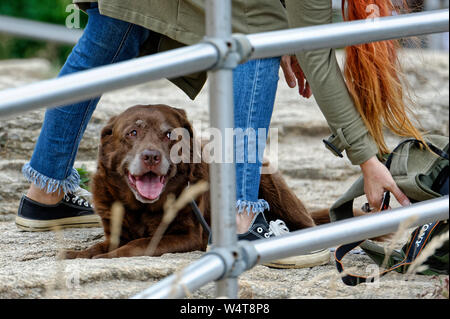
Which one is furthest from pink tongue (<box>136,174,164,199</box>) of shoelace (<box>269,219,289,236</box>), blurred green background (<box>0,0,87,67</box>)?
blurred green background (<box>0,0,87,67</box>)

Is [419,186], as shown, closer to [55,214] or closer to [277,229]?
[277,229]

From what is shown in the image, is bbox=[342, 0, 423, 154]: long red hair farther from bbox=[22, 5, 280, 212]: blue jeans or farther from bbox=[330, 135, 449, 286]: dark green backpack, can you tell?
bbox=[22, 5, 280, 212]: blue jeans

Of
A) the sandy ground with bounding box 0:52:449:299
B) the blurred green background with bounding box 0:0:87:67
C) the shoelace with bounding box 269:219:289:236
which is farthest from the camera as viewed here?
the blurred green background with bounding box 0:0:87:67

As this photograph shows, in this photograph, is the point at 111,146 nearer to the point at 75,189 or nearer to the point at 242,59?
the point at 75,189

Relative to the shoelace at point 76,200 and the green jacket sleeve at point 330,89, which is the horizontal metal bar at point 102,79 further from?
the shoelace at point 76,200

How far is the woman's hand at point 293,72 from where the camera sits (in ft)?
8.88

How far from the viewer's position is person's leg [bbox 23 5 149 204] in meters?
2.69

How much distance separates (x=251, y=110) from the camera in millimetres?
2449

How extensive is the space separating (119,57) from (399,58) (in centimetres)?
109

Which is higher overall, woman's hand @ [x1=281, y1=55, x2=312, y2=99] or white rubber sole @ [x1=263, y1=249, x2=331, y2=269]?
woman's hand @ [x1=281, y1=55, x2=312, y2=99]

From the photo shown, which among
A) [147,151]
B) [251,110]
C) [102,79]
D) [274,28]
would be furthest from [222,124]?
[147,151]

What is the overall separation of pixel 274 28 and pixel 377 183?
2.18 ft

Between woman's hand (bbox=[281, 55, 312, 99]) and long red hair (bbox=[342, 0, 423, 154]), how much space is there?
30 centimetres
